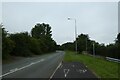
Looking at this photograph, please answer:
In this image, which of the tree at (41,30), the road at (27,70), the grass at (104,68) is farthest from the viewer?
the tree at (41,30)

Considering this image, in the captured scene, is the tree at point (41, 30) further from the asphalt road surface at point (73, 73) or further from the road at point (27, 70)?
the asphalt road surface at point (73, 73)

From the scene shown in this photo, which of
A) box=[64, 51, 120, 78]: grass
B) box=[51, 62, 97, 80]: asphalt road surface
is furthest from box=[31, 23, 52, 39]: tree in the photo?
box=[51, 62, 97, 80]: asphalt road surface

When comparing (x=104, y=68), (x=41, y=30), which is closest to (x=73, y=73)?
(x=104, y=68)

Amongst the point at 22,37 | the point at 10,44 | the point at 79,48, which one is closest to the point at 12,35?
the point at 22,37

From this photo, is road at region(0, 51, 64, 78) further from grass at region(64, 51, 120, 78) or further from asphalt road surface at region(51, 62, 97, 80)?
grass at region(64, 51, 120, 78)

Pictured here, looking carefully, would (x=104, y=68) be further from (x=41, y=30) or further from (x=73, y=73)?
(x=41, y=30)

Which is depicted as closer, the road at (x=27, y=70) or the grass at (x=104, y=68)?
the grass at (x=104, y=68)

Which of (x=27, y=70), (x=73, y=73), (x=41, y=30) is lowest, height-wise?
(x=27, y=70)

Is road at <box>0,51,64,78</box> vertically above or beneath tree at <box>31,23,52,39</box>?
beneath

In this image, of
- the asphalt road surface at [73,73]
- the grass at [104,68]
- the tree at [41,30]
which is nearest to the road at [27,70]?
the asphalt road surface at [73,73]

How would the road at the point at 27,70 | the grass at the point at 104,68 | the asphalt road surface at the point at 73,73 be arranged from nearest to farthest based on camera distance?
the asphalt road surface at the point at 73,73 < the grass at the point at 104,68 < the road at the point at 27,70

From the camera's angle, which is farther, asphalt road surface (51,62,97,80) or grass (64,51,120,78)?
grass (64,51,120,78)

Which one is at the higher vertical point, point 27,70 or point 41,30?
point 41,30

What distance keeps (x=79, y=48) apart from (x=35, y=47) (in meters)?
21.9
